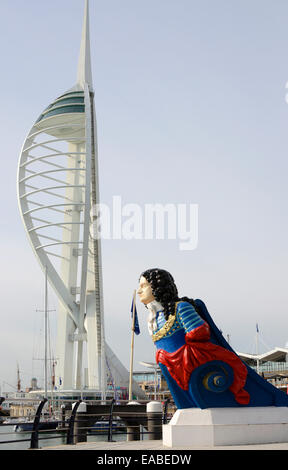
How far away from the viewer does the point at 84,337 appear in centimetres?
4656

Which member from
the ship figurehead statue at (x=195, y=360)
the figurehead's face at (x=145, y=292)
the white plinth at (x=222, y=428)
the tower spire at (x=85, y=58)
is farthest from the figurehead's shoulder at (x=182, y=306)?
the tower spire at (x=85, y=58)

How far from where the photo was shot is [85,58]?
57.0m

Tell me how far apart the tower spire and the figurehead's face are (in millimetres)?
47835

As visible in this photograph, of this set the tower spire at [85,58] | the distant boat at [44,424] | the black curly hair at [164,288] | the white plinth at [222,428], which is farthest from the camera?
the tower spire at [85,58]

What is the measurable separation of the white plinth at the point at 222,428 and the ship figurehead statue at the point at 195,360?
144 mm

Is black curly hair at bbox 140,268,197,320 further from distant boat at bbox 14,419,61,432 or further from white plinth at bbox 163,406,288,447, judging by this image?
distant boat at bbox 14,419,61,432

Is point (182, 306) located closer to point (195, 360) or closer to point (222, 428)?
point (195, 360)

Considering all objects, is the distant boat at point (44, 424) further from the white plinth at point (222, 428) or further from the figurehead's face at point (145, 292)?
the figurehead's face at point (145, 292)

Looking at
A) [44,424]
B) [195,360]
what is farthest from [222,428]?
[44,424]

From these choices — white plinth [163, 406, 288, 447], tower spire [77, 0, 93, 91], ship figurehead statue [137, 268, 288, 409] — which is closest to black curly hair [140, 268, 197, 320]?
ship figurehead statue [137, 268, 288, 409]

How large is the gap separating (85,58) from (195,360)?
52839 millimetres

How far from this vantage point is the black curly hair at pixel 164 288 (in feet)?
30.6

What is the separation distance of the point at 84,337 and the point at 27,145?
18.0 meters

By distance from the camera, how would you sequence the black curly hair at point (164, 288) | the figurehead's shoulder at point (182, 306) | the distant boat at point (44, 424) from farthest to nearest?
the distant boat at point (44, 424) → the black curly hair at point (164, 288) → the figurehead's shoulder at point (182, 306)
